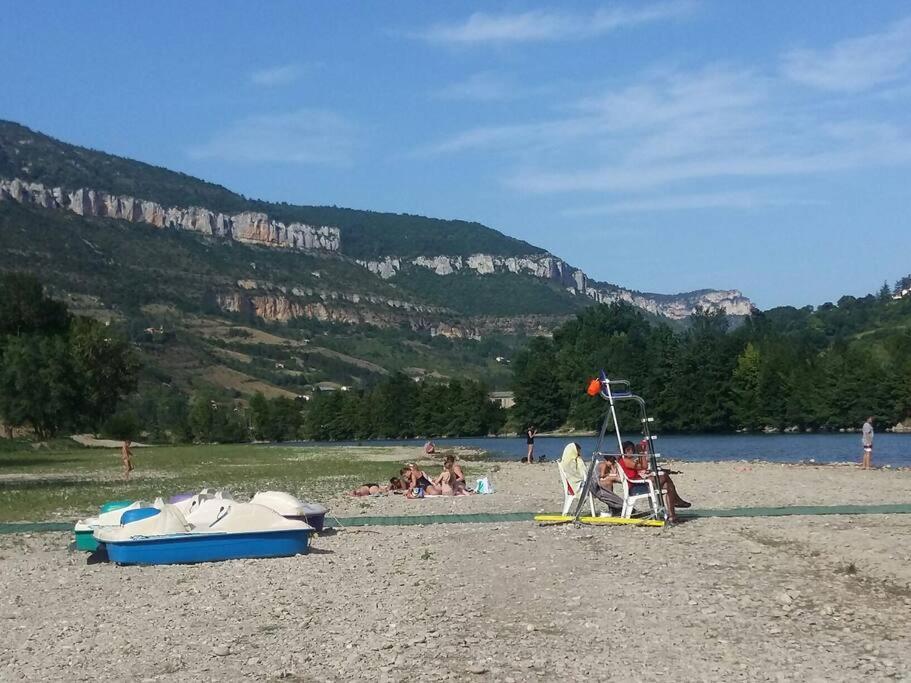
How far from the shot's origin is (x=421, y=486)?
26969mm

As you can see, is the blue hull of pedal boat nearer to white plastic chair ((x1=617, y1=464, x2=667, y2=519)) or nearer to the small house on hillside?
white plastic chair ((x1=617, y1=464, x2=667, y2=519))

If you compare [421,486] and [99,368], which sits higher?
[99,368]

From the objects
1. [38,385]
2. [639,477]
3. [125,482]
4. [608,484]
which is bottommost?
[125,482]

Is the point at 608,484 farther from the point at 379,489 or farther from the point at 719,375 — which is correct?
the point at 719,375

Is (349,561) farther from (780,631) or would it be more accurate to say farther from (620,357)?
(620,357)

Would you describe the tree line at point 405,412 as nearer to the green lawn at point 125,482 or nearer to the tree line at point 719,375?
the tree line at point 719,375

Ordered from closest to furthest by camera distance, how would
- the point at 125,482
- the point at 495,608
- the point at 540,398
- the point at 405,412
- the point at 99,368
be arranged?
the point at 495,608, the point at 125,482, the point at 99,368, the point at 540,398, the point at 405,412

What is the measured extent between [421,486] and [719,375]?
89.5 m

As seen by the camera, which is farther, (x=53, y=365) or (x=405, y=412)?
(x=405, y=412)

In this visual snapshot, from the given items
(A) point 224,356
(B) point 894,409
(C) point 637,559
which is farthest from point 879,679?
(A) point 224,356

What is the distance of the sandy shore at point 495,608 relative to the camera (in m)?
9.76

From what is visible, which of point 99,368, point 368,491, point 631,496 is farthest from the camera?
point 99,368

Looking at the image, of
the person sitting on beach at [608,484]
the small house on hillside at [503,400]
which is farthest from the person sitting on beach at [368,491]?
the small house on hillside at [503,400]

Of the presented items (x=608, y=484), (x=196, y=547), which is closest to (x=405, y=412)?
(x=608, y=484)
